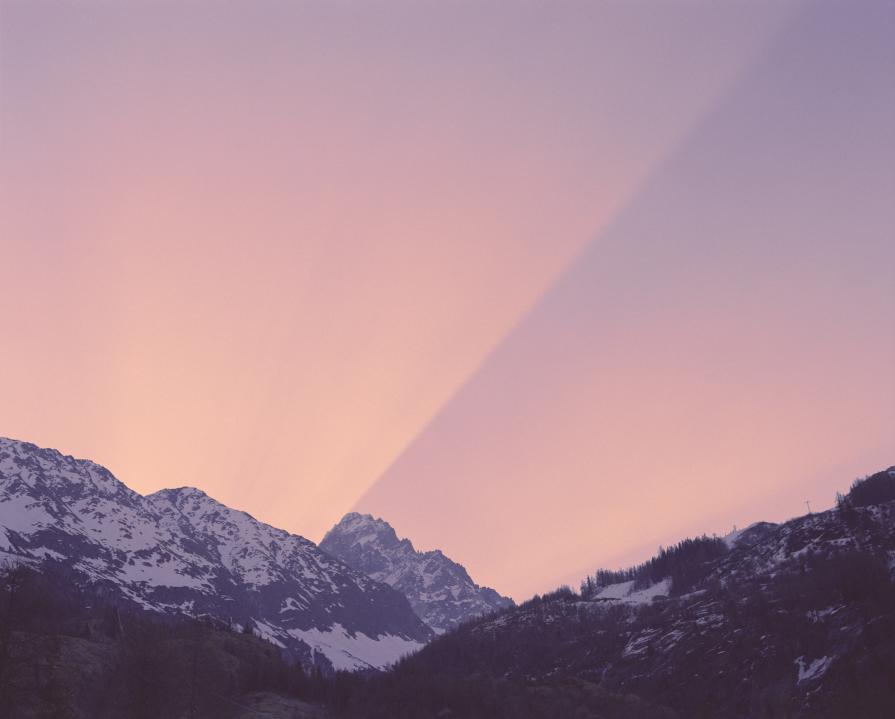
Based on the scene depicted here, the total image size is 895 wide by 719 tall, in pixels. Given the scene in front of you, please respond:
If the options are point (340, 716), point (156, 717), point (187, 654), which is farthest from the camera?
point (340, 716)

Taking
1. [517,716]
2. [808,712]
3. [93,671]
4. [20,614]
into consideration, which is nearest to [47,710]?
[20,614]

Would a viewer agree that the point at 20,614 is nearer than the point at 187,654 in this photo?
Yes

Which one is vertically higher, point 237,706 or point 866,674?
point 237,706

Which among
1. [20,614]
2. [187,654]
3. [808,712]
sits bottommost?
[808,712]

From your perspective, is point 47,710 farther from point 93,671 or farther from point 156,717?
point 93,671

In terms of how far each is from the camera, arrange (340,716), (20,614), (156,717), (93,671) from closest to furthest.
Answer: (20,614) → (156,717) → (93,671) → (340,716)

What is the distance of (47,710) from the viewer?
6950 centimetres

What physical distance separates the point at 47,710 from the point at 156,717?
32.9m

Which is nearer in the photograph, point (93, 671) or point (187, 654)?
point (187, 654)

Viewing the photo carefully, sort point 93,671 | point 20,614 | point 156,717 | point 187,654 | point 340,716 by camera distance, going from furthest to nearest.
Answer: point 340,716 < point 93,671 < point 187,654 < point 156,717 < point 20,614

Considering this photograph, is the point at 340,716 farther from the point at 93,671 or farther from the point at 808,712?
the point at 808,712

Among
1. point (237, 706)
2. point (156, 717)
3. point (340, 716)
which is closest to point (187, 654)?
point (237, 706)

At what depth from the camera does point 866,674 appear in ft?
602

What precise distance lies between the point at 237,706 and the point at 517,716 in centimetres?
6183
